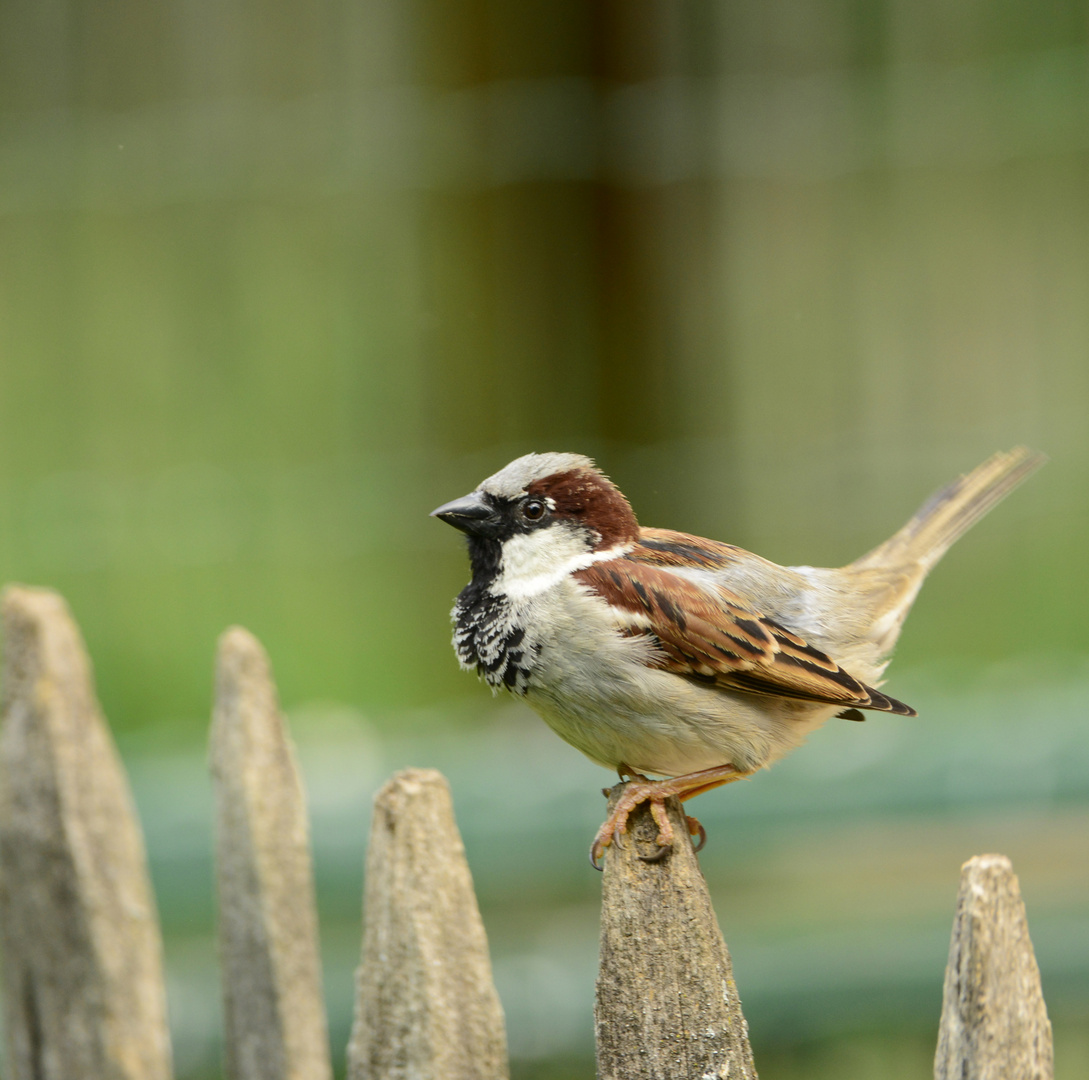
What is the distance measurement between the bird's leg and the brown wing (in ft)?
0.44

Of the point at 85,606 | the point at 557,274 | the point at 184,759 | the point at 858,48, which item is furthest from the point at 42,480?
the point at 858,48

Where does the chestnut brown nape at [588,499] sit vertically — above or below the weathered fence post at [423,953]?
above

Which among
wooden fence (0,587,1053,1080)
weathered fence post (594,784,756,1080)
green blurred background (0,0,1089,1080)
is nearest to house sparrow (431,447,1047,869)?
wooden fence (0,587,1053,1080)

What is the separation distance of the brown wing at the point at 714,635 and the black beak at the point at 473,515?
169mm

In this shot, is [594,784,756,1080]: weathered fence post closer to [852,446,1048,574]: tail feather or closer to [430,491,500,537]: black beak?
[430,491,500,537]: black beak

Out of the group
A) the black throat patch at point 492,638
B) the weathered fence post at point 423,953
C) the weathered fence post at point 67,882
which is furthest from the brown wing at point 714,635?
the weathered fence post at point 67,882

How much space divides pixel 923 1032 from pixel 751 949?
40 centimetres

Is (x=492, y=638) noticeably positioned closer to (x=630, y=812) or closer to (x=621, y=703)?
(x=621, y=703)

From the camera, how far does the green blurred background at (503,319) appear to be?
13.0 feet

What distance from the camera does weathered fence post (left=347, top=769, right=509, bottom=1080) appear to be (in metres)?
1.62

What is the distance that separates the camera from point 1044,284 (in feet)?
13.7

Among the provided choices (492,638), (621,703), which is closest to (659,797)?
(621,703)

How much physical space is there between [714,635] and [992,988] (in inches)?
26.4

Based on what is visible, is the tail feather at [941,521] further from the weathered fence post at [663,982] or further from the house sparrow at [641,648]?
the weathered fence post at [663,982]
